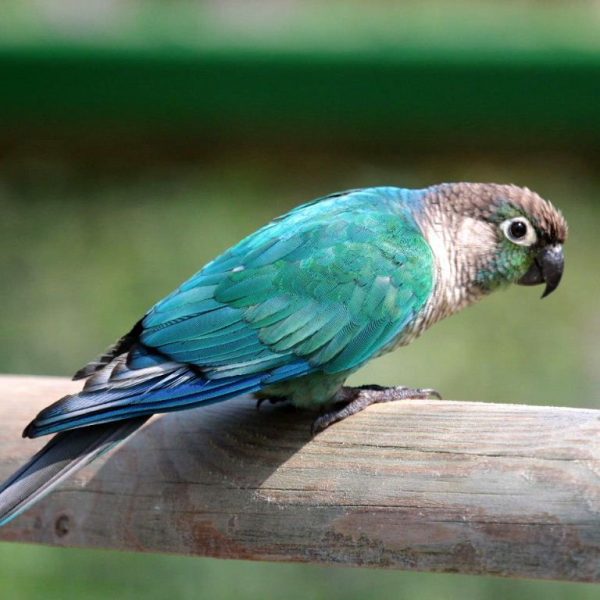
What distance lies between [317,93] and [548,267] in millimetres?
3508

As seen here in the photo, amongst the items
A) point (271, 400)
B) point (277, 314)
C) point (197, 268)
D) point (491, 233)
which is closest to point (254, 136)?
point (197, 268)

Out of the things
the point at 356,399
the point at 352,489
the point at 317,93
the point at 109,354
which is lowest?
the point at 352,489

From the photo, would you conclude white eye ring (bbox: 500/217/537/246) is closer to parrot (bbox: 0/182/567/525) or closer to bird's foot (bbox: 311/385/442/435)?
parrot (bbox: 0/182/567/525)

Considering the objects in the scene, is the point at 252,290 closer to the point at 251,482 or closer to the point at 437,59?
the point at 251,482

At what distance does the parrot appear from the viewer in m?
2.12

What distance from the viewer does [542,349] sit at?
17.2 feet

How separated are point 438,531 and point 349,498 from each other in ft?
0.61

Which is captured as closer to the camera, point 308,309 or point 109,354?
point 109,354

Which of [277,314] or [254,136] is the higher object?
[254,136]

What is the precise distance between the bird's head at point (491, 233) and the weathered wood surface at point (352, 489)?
57 cm

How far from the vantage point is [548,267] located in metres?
2.83

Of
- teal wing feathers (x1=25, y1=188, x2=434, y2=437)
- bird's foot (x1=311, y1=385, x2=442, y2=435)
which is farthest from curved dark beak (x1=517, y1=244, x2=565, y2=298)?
bird's foot (x1=311, y1=385, x2=442, y2=435)

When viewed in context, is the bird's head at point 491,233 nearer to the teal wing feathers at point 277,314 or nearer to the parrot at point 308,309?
the parrot at point 308,309

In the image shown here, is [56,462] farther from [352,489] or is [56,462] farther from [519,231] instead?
[519,231]
